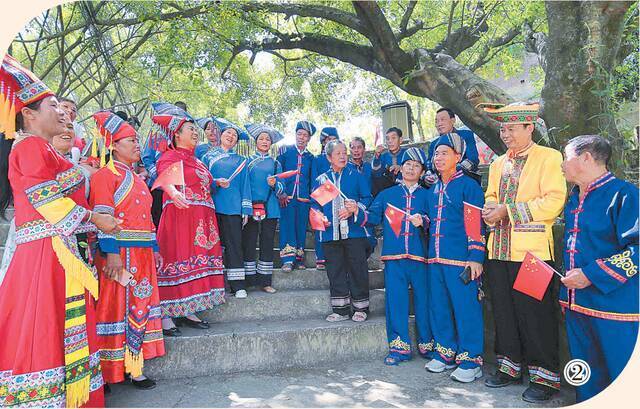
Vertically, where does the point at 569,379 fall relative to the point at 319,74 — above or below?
below

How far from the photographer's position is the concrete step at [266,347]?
3953mm

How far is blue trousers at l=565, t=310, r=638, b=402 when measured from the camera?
2.93 meters

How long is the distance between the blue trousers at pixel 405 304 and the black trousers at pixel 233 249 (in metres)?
1.60

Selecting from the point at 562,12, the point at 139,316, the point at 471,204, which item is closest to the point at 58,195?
the point at 139,316

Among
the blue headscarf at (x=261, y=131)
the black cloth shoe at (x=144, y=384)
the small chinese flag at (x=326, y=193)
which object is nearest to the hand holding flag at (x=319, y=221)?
the small chinese flag at (x=326, y=193)

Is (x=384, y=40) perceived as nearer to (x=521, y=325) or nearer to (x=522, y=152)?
(x=522, y=152)

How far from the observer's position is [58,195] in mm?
2793

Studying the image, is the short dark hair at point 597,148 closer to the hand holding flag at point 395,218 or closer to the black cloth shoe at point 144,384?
the hand holding flag at point 395,218

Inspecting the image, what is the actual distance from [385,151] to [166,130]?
3.62 m

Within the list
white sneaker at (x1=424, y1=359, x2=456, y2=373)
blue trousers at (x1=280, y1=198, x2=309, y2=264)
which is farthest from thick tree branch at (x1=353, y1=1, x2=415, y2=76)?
white sneaker at (x1=424, y1=359, x2=456, y2=373)

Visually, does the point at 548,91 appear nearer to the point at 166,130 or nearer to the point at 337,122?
the point at 166,130

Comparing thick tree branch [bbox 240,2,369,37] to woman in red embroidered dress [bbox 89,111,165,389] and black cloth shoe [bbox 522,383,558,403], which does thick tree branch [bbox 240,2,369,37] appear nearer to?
woman in red embroidered dress [bbox 89,111,165,389]

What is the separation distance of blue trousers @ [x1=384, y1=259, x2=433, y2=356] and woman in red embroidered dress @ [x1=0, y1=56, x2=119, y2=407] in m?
2.68

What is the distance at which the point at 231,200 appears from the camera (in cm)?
483
